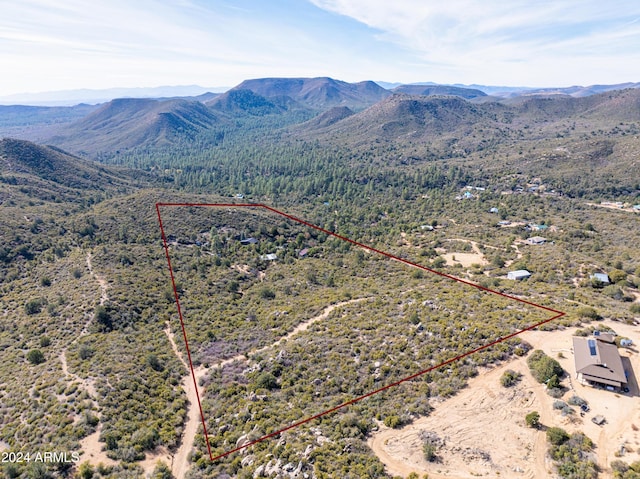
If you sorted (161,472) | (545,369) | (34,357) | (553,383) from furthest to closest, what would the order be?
(34,357) < (545,369) < (553,383) < (161,472)

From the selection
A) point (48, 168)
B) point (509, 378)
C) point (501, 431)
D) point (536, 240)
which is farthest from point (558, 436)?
point (48, 168)

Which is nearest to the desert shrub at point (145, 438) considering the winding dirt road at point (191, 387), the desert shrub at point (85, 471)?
the winding dirt road at point (191, 387)

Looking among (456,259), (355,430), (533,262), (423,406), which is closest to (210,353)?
(355,430)

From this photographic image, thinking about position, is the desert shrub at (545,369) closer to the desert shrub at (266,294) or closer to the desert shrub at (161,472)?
the desert shrub at (161,472)

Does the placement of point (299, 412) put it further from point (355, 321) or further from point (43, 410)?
point (43, 410)

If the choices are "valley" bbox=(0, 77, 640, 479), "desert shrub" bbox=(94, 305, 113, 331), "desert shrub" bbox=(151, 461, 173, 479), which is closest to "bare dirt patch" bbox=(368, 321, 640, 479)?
"valley" bbox=(0, 77, 640, 479)

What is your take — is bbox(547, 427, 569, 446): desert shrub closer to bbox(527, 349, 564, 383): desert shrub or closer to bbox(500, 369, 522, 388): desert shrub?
bbox(500, 369, 522, 388): desert shrub

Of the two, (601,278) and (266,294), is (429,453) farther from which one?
(601,278)

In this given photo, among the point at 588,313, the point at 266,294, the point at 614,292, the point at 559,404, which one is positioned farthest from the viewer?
the point at 266,294
